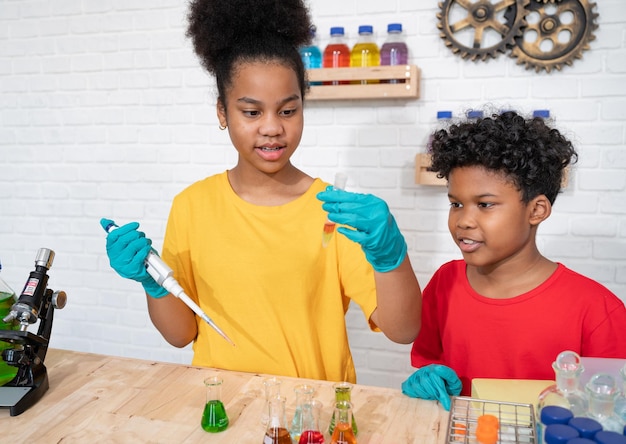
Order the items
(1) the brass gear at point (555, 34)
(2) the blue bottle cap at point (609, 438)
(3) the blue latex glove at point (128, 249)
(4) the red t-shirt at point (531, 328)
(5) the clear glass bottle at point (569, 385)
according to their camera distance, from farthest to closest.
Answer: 1. (1) the brass gear at point (555, 34)
2. (4) the red t-shirt at point (531, 328)
3. (3) the blue latex glove at point (128, 249)
4. (5) the clear glass bottle at point (569, 385)
5. (2) the blue bottle cap at point (609, 438)

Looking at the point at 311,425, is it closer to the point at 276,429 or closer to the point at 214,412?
the point at 276,429

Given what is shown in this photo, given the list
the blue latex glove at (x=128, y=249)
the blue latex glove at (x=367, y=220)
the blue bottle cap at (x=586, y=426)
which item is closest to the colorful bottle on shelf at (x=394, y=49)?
the blue latex glove at (x=367, y=220)

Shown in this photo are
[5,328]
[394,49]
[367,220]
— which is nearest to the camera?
[367,220]

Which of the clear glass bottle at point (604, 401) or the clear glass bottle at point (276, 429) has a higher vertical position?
the clear glass bottle at point (604, 401)

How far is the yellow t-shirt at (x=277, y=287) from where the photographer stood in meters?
1.31

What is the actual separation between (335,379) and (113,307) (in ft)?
6.47

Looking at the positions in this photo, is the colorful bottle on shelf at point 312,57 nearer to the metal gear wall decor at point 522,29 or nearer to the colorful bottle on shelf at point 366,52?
the colorful bottle on shelf at point 366,52

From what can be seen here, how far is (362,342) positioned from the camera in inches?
104

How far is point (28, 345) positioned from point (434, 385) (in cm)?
79

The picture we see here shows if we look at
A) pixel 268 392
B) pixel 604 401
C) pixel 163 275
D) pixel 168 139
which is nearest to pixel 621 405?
pixel 604 401

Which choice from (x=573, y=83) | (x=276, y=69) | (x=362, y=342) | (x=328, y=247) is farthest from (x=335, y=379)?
(x=573, y=83)

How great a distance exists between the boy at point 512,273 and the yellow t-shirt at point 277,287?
0.81ft

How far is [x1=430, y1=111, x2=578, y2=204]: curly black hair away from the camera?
1322mm

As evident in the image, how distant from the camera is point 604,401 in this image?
75cm
